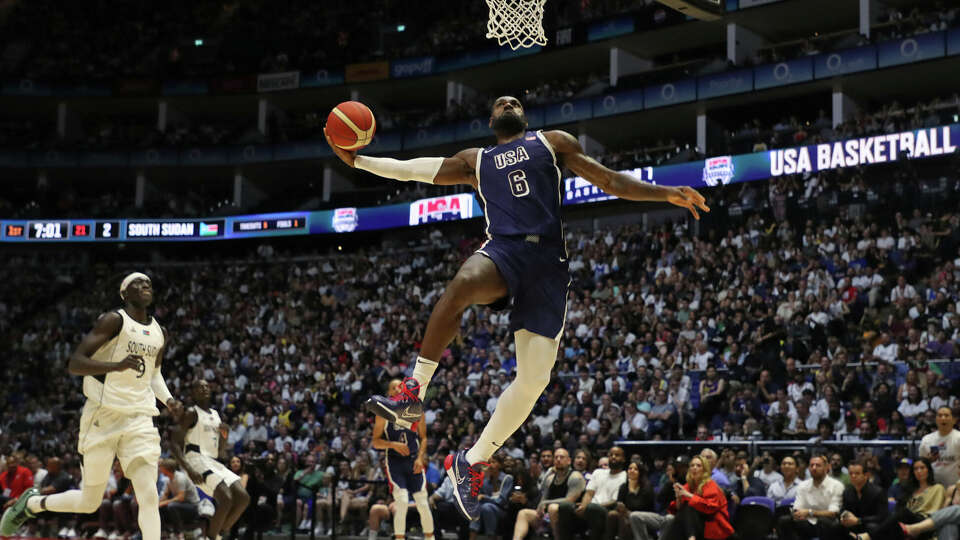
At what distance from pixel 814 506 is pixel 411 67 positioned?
28.9m

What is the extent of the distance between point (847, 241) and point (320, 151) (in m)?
23.1

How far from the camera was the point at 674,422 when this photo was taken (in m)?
17.7

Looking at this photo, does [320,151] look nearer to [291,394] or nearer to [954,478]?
[291,394]

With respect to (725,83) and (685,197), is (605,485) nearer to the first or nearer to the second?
(685,197)

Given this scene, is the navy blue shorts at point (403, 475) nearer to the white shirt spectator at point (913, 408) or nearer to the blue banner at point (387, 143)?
the white shirt spectator at point (913, 408)

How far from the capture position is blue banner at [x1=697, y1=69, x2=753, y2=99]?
30.3 m

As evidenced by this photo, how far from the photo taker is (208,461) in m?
11.6

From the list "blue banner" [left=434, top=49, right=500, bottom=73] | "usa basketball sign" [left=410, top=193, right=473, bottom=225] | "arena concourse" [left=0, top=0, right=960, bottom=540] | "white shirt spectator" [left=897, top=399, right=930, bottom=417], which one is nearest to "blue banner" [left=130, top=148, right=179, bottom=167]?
"arena concourse" [left=0, top=0, right=960, bottom=540]

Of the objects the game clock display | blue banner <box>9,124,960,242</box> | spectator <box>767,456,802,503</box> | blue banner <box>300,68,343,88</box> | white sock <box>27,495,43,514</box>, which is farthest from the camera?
blue banner <box>300,68,343,88</box>

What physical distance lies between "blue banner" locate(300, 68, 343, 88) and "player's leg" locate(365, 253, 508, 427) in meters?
35.1

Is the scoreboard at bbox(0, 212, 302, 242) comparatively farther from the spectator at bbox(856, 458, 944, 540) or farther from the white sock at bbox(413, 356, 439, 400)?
the white sock at bbox(413, 356, 439, 400)

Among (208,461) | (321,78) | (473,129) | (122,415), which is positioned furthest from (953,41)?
(122,415)

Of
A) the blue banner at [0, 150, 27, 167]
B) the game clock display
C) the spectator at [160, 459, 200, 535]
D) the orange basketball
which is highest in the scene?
the blue banner at [0, 150, 27, 167]

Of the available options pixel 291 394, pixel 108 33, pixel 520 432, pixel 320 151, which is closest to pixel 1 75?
pixel 108 33
